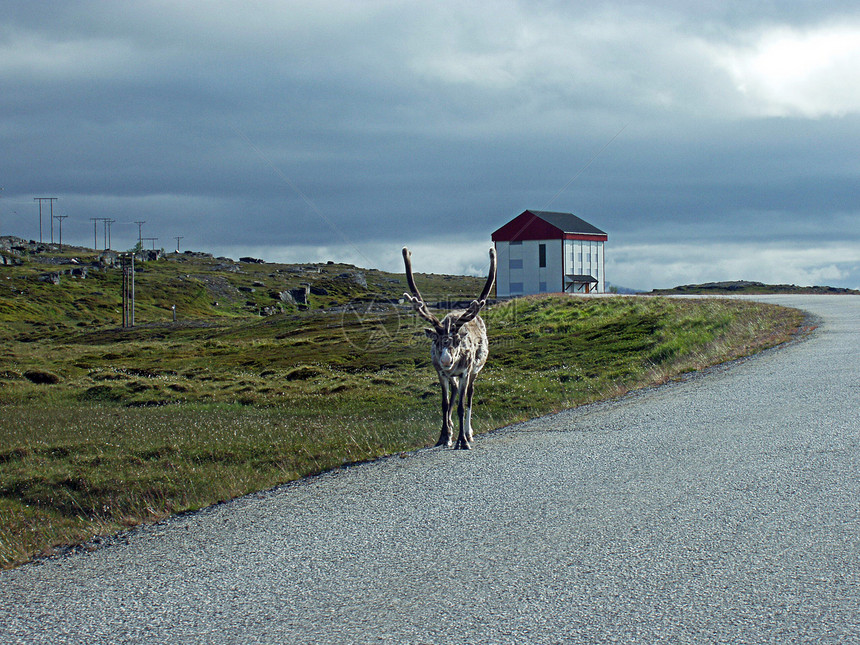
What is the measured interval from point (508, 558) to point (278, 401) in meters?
26.4

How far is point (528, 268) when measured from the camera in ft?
A: 265

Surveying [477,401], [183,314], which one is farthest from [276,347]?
[183,314]

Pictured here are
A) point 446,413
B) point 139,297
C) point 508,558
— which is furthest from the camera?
point 139,297

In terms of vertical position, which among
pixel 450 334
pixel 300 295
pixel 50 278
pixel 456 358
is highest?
pixel 50 278

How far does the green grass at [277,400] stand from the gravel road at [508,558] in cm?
187

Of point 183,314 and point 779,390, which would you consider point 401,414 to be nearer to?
point 779,390

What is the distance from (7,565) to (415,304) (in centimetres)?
853

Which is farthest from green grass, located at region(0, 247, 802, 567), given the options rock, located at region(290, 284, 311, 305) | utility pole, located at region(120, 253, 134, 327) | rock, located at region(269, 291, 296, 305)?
rock, located at region(290, 284, 311, 305)

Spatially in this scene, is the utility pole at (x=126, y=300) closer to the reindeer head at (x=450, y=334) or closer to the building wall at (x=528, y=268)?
the building wall at (x=528, y=268)

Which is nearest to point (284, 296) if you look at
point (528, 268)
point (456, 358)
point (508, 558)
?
point (528, 268)

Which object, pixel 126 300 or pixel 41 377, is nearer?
pixel 41 377

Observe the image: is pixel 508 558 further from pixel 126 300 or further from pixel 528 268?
pixel 126 300

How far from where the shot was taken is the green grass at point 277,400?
15.9 metres

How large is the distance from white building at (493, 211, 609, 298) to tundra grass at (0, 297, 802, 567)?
761 inches
